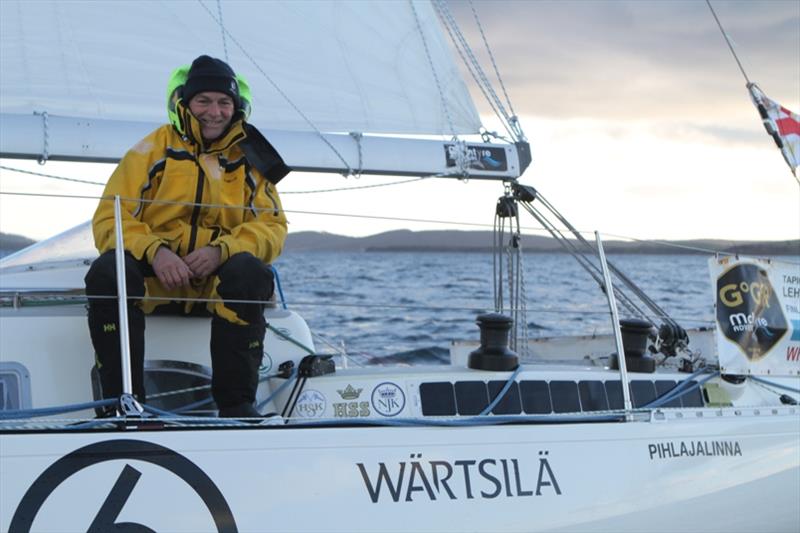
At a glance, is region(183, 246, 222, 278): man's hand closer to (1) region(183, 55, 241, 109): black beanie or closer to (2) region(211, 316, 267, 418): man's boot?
(2) region(211, 316, 267, 418): man's boot

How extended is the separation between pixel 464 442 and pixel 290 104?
2.29 meters

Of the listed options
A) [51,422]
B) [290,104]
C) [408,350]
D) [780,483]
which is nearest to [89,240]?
[290,104]

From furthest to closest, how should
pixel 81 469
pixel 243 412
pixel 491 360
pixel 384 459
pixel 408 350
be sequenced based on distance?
pixel 408 350 → pixel 491 360 → pixel 243 412 → pixel 384 459 → pixel 81 469

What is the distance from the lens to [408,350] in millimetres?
11000

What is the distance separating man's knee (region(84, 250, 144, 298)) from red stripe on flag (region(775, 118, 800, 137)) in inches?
135

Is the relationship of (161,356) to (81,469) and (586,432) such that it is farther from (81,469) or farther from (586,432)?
(586,432)

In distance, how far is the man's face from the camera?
11.7 feet

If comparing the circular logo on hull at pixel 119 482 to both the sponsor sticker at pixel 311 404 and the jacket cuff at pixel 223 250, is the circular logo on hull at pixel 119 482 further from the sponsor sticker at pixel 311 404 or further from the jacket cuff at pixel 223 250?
the sponsor sticker at pixel 311 404

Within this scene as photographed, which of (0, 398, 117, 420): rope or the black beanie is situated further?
the black beanie

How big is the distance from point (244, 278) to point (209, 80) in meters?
0.72

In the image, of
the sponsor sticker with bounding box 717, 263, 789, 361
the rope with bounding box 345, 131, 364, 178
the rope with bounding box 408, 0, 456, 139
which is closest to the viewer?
the sponsor sticker with bounding box 717, 263, 789, 361

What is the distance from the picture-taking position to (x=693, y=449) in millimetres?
3691

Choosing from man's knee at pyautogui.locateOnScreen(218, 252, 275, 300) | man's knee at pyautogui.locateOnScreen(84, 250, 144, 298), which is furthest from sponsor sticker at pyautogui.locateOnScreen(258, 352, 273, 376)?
man's knee at pyautogui.locateOnScreen(84, 250, 144, 298)

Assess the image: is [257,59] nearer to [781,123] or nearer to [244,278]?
[244,278]
